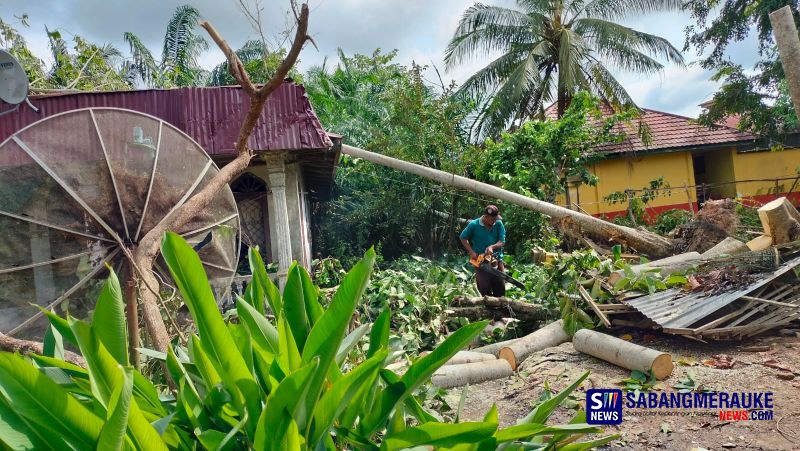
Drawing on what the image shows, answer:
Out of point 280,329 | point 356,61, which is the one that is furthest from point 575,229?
point 356,61

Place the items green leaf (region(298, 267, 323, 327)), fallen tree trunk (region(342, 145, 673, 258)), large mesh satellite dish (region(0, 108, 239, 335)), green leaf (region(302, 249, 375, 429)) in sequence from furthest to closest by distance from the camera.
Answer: fallen tree trunk (region(342, 145, 673, 258)), large mesh satellite dish (region(0, 108, 239, 335)), green leaf (region(298, 267, 323, 327)), green leaf (region(302, 249, 375, 429))

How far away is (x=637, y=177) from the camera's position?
19.6 meters

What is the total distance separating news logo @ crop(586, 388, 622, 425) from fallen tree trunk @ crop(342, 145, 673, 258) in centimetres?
668

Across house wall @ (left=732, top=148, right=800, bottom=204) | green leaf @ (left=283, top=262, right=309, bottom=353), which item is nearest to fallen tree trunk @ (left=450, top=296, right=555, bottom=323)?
green leaf @ (left=283, top=262, right=309, bottom=353)

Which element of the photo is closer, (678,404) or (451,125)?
(678,404)

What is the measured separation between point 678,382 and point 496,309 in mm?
3227

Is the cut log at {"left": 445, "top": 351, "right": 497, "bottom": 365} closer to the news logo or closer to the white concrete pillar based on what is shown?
the news logo

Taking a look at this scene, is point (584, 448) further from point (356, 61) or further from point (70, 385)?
point (356, 61)

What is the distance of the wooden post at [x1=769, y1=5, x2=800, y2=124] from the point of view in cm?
567

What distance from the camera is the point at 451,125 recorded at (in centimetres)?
1485

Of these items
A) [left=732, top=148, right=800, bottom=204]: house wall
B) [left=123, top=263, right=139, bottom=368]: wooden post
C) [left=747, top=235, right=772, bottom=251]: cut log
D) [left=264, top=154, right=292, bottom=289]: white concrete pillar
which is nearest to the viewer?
[left=123, top=263, right=139, bottom=368]: wooden post

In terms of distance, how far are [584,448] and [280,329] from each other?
1295mm

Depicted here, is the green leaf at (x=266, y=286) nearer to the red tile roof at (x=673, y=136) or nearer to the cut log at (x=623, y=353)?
the cut log at (x=623, y=353)

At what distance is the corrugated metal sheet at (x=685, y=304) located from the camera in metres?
5.74
